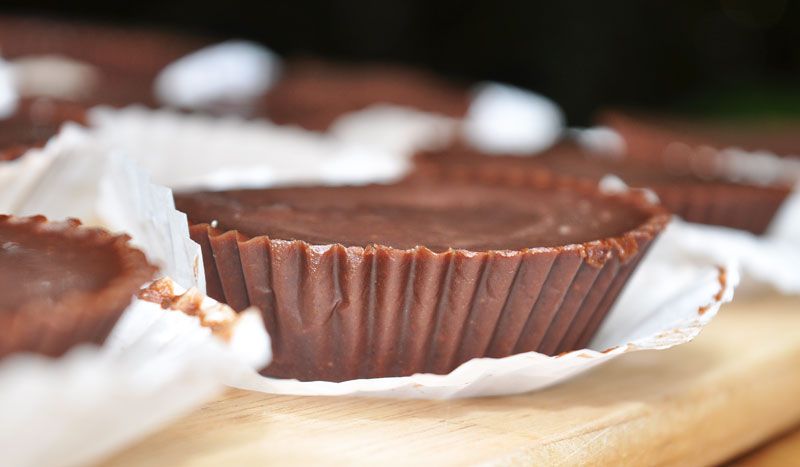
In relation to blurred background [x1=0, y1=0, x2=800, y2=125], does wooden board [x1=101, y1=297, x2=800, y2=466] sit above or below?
above

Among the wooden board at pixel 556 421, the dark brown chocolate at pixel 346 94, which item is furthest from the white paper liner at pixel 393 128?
the wooden board at pixel 556 421

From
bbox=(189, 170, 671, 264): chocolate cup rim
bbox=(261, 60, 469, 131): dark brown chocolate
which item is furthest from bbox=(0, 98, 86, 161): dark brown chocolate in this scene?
bbox=(261, 60, 469, 131): dark brown chocolate

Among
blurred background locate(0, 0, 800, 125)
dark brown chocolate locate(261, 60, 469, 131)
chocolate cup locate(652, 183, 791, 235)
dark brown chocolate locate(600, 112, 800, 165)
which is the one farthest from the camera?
blurred background locate(0, 0, 800, 125)

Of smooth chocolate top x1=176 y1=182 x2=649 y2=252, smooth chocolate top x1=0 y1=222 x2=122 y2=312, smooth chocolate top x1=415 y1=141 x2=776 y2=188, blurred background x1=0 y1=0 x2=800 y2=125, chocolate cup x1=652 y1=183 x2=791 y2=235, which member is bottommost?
blurred background x1=0 y1=0 x2=800 y2=125

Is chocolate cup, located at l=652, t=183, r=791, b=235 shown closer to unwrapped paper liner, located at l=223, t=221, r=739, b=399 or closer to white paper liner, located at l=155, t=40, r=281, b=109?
unwrapped paper liner, located at l=223, t=221, r=739, b=399

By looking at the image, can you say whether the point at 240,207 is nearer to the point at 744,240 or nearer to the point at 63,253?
the point at 63,253

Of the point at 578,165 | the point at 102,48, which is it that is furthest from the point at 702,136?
the point at 102,48

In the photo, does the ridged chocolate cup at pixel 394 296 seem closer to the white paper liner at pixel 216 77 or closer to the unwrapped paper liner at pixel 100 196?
the unwrapped paper liner at pixel 100 196
